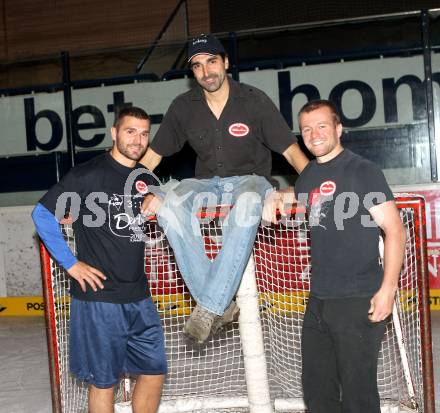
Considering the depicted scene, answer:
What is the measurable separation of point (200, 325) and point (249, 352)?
61 centimetres

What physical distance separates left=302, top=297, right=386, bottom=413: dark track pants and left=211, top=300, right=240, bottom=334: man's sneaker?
1.92 ft

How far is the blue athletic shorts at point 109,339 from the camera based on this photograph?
3.22 m

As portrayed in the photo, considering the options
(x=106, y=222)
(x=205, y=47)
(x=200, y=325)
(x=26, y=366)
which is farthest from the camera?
(x=26, y=366)

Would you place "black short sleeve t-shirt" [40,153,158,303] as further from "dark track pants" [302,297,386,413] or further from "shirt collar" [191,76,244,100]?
"dark track pants" [302,297,386,413]

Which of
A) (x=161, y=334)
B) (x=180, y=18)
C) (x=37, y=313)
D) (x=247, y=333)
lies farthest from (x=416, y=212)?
(x=180, y=18)

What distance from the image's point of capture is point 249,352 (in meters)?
3.61

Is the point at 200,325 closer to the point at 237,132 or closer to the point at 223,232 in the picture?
the point at 223,232

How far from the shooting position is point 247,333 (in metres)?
3.59

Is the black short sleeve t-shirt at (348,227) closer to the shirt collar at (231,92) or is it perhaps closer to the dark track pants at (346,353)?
the dark track pants at (346,353)

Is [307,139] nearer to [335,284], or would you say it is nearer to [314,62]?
[335,284]

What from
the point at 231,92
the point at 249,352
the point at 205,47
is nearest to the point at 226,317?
the point at 249,352

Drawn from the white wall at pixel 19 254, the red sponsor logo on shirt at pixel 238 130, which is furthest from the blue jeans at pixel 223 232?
the white wall at pixel 19 254

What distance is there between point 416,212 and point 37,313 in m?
5.62

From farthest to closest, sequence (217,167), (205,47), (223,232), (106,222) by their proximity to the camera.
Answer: (217,167) < (205,47) < (223,232) < (106,222)
